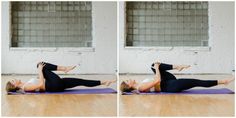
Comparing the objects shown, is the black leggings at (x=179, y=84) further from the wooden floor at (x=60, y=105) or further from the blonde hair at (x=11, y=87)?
the blonde hair at (x=11, y=87)

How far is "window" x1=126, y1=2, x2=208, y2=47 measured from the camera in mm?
6508

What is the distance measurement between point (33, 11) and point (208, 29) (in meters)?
3.44

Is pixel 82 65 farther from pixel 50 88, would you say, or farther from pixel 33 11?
pixel 50 88

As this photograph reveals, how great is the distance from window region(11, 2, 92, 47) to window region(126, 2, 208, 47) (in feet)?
2.91

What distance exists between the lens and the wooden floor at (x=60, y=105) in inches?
106

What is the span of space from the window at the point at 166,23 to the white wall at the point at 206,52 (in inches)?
6.0

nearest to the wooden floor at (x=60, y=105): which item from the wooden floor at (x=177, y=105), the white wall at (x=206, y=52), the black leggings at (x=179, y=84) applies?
the wooden floor at (x=177, y=105)

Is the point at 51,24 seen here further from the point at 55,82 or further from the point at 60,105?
the point at 60,105

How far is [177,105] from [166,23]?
12.3 feet

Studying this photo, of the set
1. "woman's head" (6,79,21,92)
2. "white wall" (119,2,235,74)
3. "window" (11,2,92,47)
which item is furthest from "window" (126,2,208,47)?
"woman's head" (6,79,21,92)

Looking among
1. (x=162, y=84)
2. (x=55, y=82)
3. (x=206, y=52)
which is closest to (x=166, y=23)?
(x=206, y=52)

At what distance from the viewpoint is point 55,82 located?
369 centimetres

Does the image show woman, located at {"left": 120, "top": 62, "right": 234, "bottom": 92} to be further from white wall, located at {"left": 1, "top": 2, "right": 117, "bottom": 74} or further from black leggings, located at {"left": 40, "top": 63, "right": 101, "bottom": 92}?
white wall, located at {"left": 1, "top": 2, "right": 117, "bottom": 74}

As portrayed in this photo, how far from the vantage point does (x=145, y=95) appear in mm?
3518
